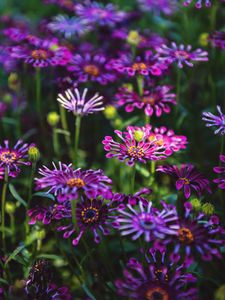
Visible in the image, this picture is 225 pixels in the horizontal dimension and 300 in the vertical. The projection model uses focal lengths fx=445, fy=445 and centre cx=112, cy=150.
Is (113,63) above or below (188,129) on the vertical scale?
above

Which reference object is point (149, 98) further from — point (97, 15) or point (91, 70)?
point (97, 15)

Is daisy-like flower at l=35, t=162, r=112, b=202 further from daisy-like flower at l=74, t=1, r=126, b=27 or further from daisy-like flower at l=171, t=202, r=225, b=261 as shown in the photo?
daisy-like flower at l=74, t=1, r=126, b=27

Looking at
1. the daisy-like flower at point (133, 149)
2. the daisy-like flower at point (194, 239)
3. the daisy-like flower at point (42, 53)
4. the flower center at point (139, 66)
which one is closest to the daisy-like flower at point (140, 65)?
the flower center at point (139, 66)

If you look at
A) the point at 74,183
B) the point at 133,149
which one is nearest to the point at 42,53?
the point at 133,149

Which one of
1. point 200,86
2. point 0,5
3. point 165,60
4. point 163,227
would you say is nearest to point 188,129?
point 200,86

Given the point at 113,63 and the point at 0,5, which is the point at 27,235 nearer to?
A: the point at 113,63

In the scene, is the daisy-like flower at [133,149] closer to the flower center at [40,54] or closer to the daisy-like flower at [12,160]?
the daisy-like flower at [12,160]
